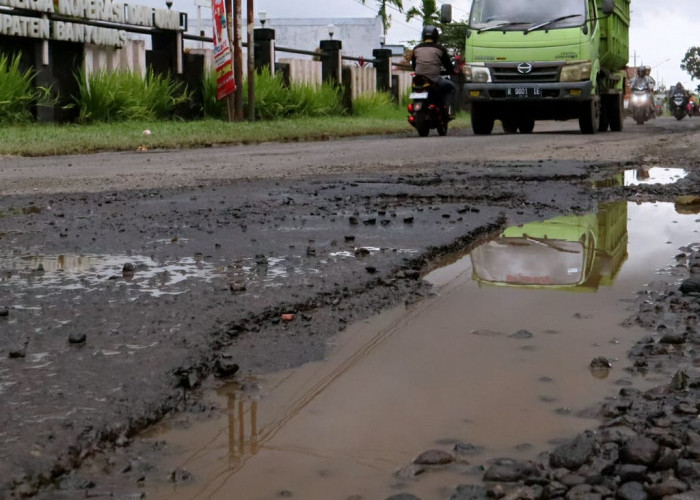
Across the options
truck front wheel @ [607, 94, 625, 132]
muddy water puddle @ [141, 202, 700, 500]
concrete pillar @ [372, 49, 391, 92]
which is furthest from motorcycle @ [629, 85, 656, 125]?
muddy water puddle @ [141, 202, 700, 500]

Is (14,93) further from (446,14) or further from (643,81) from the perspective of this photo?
(643,81)

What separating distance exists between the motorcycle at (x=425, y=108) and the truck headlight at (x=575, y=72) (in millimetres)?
2010

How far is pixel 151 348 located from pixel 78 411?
21.0 inches

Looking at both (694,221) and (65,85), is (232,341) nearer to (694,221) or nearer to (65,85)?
(694,221)

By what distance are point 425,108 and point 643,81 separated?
51.5 ft

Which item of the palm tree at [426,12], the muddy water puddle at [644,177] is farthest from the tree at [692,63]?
the muddy water puddle at [644,177]

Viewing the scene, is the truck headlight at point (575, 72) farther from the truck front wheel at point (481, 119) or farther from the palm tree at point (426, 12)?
the palm tree at point (426, 12)

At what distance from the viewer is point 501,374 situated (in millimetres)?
2537

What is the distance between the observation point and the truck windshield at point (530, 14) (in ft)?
53.5

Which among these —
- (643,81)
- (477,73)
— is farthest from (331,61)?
(477,73)

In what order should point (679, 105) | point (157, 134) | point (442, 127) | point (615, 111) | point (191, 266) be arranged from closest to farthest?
1. point (191, 266)
2. point (157, 134)
3. point (442, 127)
4. point (615, 111)
5. point (679, 105)

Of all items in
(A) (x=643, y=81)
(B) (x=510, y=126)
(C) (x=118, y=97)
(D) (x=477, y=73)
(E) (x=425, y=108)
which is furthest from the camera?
(A) (x=643, y=81)

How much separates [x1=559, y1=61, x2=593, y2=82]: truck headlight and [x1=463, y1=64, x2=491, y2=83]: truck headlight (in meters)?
1.10

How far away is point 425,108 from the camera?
1705 centimetres
